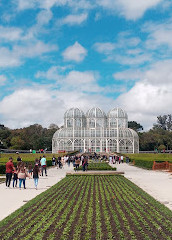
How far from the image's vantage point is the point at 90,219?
957 centimetres

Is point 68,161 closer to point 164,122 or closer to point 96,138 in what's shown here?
point 96,138

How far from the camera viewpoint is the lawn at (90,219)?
8016 millimetres

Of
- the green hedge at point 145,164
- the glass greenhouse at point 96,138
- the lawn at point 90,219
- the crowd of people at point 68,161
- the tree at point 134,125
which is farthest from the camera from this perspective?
the tree at point 134,125

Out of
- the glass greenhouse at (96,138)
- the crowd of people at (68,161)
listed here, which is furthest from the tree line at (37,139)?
the crowd of people at (68,161)

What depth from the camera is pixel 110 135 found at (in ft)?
254

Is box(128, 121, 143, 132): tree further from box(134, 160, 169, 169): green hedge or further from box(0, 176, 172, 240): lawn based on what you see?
box(0, 176, 172, 240): lawn

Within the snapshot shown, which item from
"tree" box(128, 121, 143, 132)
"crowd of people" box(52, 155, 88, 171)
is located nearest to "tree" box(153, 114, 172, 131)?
"tree" box(128, 121, 143, 132)

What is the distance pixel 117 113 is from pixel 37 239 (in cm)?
7573

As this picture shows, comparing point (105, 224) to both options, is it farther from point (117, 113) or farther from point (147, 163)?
point (117, 113)

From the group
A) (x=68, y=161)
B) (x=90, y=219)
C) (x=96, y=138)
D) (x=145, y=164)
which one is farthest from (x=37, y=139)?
(x=90, y=219)

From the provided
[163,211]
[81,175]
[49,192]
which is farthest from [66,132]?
[163,211]

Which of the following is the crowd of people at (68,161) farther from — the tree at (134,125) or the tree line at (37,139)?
the tree at (134,125)

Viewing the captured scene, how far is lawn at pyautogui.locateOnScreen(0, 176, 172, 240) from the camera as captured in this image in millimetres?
8016

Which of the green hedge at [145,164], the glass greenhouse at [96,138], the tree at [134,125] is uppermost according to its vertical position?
the tree at [134,125]
